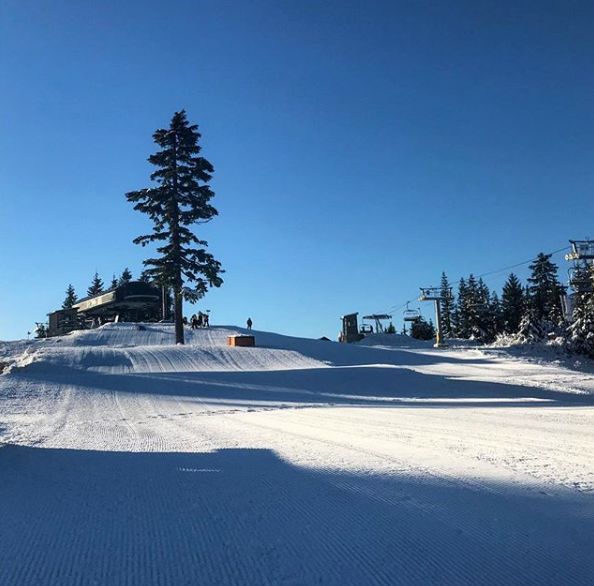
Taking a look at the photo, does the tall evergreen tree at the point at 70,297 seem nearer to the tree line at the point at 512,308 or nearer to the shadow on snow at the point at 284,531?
the tree line at the point at 512,308

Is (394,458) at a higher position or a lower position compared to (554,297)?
lower

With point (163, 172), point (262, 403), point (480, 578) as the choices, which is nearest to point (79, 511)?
point (480, 578)

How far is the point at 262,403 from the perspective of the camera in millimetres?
18422

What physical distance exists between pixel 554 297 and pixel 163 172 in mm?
60702

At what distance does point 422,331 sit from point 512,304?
1533 cm

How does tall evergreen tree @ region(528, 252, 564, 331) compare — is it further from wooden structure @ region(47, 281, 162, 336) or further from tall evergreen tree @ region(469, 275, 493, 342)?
wooden structure @ region(47, 281, 162, 336)

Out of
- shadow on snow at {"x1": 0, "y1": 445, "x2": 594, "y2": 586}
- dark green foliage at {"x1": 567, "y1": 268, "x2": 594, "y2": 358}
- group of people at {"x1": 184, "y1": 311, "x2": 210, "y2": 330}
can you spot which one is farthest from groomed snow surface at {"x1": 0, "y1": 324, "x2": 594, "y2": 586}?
group of people at {"x1": 184, "y1": 311, "x2": 210, "y2": 330}

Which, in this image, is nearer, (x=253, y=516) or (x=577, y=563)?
(x=577, y=563)

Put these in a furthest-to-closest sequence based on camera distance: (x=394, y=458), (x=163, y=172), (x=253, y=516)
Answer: (x=163, y=172)
(x=394, y=458)
(x=253, y=516)

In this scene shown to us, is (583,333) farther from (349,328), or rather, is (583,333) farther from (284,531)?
(284,531)

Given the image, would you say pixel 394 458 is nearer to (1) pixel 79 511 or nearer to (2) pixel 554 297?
(1) pixel 79 511

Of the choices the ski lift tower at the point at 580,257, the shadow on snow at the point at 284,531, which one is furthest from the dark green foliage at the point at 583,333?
the shadow on snow at the point at 284,531

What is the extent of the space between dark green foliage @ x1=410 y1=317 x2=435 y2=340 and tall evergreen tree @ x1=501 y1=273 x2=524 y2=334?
12.0m

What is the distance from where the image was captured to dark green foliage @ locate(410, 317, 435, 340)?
91244 millimetres
